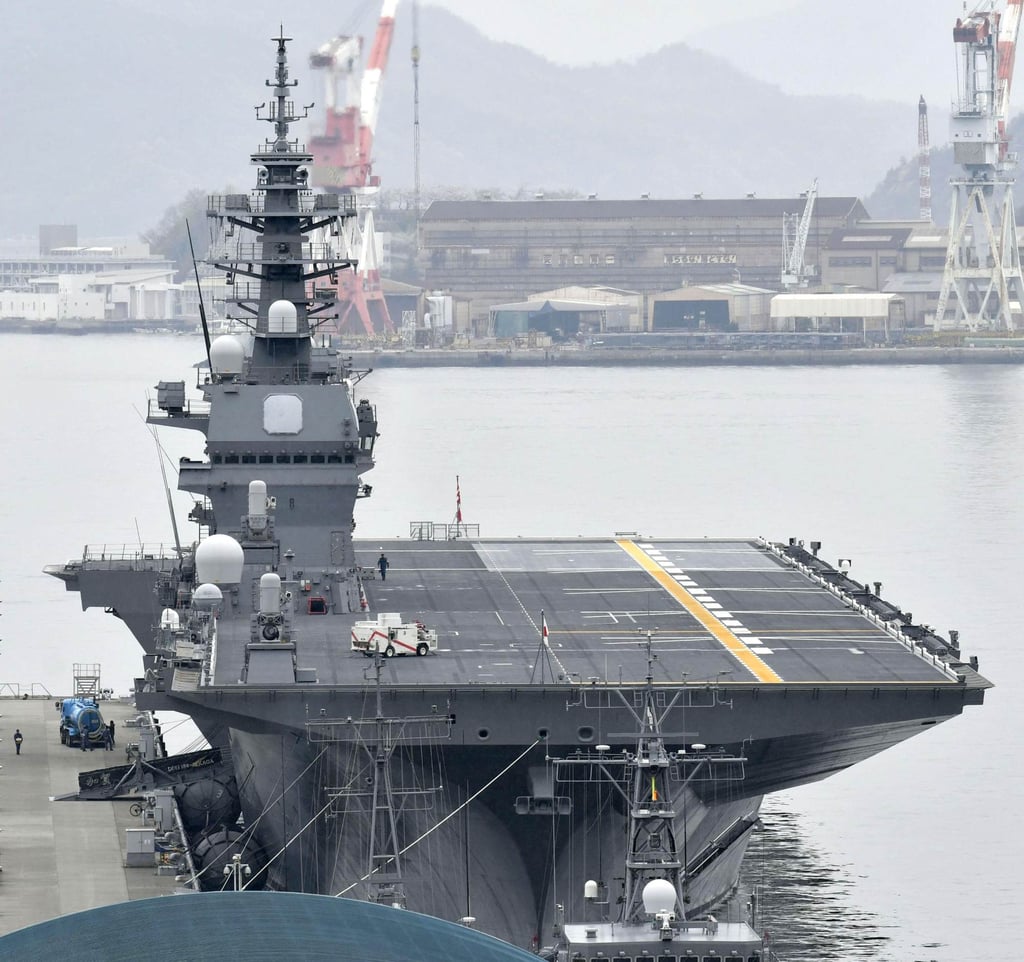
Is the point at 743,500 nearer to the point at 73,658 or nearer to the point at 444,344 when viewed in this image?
the point at 73,658

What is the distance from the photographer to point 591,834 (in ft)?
96.3

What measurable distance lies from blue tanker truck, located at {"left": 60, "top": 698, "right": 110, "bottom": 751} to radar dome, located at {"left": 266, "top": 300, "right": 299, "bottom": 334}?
663 cm

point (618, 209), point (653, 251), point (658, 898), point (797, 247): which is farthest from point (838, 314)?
point (658, 898)

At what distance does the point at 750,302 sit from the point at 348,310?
29.7 metres

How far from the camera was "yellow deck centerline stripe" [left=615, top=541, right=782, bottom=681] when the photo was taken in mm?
30859

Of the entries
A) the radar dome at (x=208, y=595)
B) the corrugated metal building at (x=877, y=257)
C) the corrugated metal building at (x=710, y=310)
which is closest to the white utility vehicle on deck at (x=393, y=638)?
the radar dome at (x=208, y=595)

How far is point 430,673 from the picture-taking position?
1192 inches

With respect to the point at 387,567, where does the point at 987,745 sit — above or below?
below

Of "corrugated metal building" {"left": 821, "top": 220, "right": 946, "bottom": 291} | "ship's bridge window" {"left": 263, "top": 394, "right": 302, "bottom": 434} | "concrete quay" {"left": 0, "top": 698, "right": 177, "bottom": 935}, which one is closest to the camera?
"concrete quay" {"left": 0, "top": 698, "right": 177, "bottom": 935}

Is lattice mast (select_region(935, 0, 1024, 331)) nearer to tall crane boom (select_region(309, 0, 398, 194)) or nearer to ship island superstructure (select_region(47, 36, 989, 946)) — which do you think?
tall crane boom (select_region(309, 0, 398, 194))

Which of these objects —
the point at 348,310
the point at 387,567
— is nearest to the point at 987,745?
the point at 387,567

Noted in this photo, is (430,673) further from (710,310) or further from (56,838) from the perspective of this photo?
(710,310)

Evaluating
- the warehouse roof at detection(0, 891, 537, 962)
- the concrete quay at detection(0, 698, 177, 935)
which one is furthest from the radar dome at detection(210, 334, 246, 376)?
the warehouse roof at detection(0, 891, 537, 962)

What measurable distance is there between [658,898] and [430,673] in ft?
29.4
